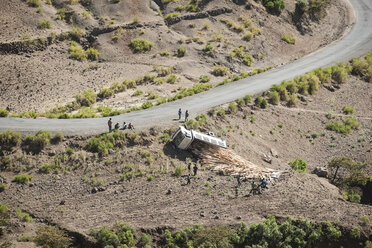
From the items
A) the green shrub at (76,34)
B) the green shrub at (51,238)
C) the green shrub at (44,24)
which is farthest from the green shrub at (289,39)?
the green shrub at (51,238)

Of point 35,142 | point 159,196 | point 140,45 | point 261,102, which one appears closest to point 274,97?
point 261,102

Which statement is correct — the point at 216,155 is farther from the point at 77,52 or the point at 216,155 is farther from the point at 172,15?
the point at 172,15

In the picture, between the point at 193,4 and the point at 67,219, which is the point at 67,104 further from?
the point at 193,4

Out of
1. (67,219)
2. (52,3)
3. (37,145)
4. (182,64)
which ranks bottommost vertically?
(67,219)

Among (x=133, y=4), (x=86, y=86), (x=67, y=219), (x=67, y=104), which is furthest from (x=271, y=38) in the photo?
(x=67, y=219)

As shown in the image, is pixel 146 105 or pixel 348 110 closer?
pixel 146 105

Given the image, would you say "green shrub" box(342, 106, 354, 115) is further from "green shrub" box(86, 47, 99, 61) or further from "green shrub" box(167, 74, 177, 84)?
"green shrub" box(86, 47, 99, 61)

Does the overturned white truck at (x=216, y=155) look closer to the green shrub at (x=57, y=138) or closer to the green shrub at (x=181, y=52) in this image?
the green shrub at (x=57, y=138)
